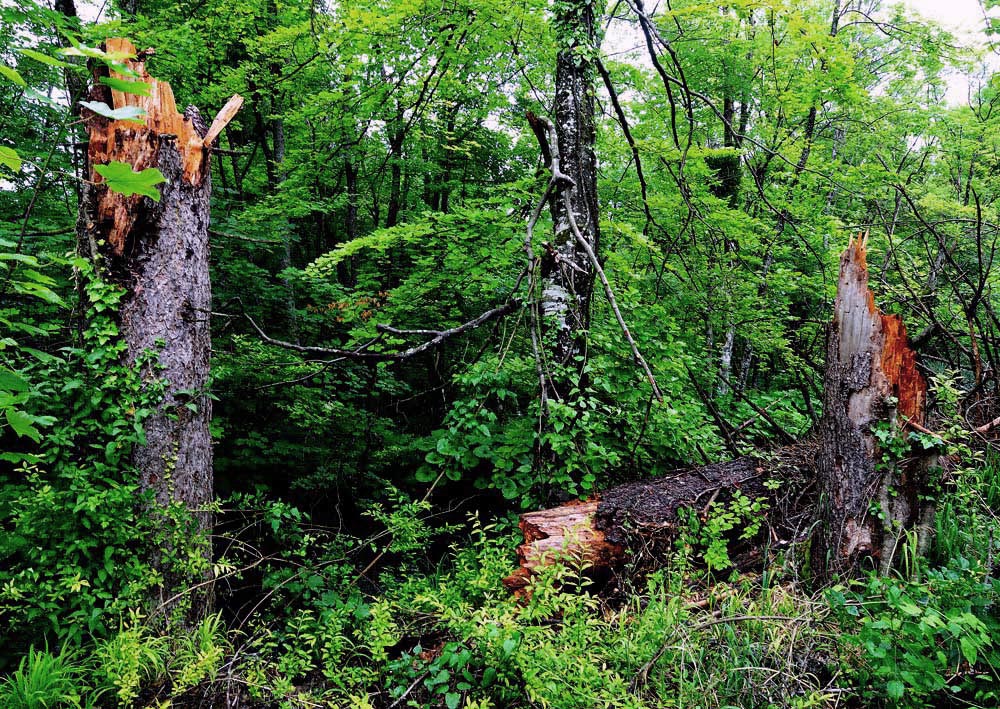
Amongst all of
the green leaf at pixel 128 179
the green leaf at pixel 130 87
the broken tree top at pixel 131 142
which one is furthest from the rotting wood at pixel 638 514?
the broken tree top at pixel 131 142

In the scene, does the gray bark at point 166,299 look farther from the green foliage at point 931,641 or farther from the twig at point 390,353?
the green foliage at point 931,641

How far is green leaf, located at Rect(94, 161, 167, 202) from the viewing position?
0.81 meters

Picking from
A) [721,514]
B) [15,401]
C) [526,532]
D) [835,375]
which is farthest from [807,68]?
[15,401]

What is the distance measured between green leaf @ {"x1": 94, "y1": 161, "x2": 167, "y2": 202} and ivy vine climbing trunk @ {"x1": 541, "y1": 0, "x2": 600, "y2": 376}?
319cm

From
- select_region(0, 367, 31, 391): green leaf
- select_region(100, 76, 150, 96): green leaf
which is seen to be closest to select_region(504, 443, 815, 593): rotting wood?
select_region(0, 367, 31, 391): green leaf

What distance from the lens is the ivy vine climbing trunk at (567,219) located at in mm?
4055

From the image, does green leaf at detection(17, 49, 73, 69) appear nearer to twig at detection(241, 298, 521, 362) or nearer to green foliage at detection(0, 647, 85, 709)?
twig at detection(241, 298, 521, 362)

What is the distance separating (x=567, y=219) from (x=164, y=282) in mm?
2756

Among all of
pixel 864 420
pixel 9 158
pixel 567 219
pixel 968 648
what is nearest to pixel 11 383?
pixel 9 158

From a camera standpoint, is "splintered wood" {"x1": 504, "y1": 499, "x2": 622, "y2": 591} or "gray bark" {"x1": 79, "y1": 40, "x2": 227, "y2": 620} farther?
"gray bark" {"x1": 79, "y1": 40, "x2": 227, "y2": 620}

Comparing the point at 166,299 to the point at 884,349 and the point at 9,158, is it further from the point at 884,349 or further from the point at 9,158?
the point at 884,349

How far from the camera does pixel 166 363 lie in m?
3.49

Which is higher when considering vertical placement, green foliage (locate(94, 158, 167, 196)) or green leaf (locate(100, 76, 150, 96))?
green leaf (locate(100, 76, 150, 96))

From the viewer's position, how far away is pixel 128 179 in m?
0.84
